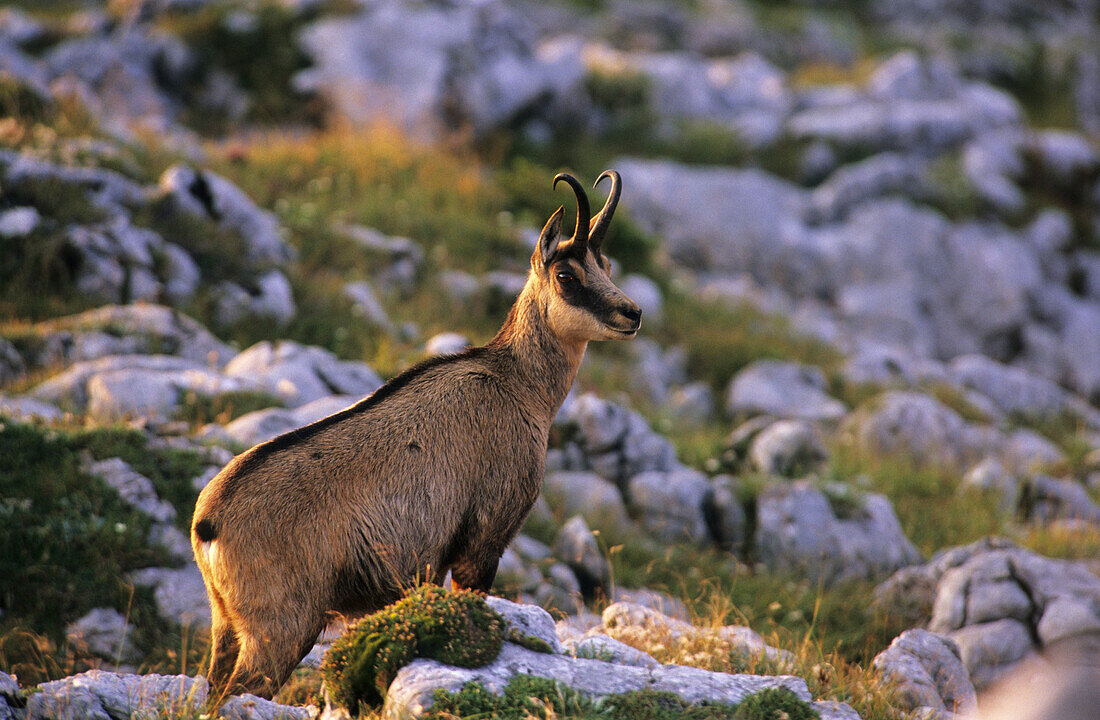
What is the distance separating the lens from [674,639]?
6723mm

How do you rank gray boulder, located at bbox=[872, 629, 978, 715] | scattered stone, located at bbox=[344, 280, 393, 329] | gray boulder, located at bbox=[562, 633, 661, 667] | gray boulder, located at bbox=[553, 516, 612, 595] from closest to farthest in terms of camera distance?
gray boulder, located at bbox=[562, 633, 661, 667] → gray boulder, located at bbox=[872, 629, 978, 715] → gray boulder, located at bbox=[553, 516, 612, 595] → scattered stone, located at bbox=[344, 280, 393, 329]

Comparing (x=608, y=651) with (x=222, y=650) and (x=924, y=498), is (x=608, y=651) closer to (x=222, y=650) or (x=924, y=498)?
(x=222, y=650)

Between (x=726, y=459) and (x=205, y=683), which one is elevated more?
(x=205, y=683)

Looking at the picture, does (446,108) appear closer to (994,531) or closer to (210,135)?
(210,135)

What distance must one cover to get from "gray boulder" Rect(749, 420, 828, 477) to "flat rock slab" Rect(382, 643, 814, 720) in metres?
6.72

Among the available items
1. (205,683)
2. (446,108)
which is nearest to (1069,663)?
(205,683)

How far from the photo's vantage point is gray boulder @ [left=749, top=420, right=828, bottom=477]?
12.2m

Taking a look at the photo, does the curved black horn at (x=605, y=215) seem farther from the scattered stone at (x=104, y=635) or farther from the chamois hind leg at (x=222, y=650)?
the scattered stone at (x=104, y=635)

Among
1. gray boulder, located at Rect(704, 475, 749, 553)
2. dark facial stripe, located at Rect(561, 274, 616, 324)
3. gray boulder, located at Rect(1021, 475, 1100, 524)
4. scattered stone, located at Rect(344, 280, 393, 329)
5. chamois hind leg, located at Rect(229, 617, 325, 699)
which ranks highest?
dark facial stripe, located at Rect(561, 274, 616, 324)

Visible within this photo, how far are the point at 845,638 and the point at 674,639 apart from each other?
10.5 feet

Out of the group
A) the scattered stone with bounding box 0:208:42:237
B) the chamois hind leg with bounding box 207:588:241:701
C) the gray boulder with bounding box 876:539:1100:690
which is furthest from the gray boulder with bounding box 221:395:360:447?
the gray boulder with bounding box 876:539:1100:690

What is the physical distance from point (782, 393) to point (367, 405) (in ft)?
35.9

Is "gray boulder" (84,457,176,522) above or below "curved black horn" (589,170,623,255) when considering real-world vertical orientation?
below

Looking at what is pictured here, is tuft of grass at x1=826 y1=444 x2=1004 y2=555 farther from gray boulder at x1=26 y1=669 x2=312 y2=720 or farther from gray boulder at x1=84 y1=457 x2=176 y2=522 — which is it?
gray boulder at x1=26 y1=669 x2=312 y2=720
